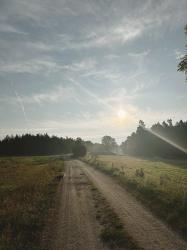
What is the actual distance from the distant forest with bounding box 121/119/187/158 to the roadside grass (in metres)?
92.2

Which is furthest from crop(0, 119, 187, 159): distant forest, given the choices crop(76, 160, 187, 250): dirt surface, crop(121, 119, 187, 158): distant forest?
crop(76, 160, 187, 250): dirt surface

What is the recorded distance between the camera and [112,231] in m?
10.5

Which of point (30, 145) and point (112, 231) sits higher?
point (30, 145)

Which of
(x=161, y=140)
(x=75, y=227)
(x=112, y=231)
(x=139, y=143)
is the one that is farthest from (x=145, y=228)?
(x=139, y=143)

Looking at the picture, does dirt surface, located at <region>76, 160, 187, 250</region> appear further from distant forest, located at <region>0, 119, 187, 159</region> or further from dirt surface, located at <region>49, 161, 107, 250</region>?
distant forest, located at <region>0, 119, 187, 159</region>

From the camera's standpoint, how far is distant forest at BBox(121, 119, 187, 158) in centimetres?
10530

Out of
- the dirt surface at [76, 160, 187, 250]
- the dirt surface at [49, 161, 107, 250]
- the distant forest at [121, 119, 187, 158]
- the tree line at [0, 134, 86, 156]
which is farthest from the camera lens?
the tree line at [0, 134, 86, 156]

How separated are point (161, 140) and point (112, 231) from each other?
108m

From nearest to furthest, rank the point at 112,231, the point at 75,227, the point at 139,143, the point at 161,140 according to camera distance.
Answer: the point at 112,231, the point at 75,227, the point at 161,140, the point at 139,143

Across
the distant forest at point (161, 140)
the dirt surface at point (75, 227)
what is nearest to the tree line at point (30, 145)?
the distant forest at point (161, 140)

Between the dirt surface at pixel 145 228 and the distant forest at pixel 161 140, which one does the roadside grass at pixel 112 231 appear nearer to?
the dirt surface at pixel 145 228

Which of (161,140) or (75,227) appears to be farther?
(161,140)

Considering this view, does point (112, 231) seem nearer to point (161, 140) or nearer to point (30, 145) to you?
point (161, 140)

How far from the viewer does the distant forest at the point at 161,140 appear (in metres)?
105
